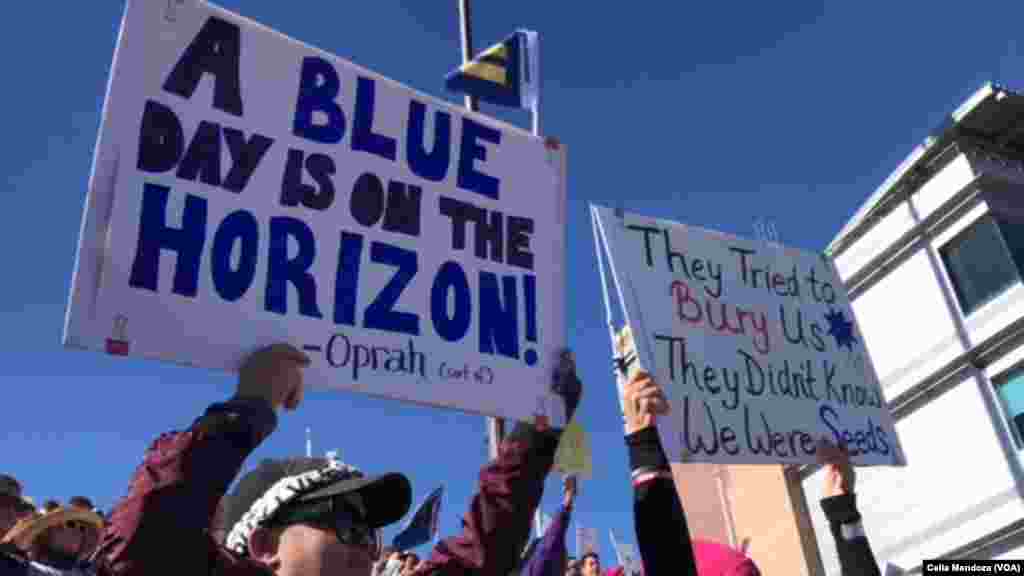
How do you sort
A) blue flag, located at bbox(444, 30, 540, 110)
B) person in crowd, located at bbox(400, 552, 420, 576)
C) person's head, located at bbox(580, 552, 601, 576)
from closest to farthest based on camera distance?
Result: blue flag, located at bbox(444, 30, 540, 110) < person in crowd, located at bbox(400, 552, 420, 576) < person's head, located at bbox(580, 552, 601, 576)

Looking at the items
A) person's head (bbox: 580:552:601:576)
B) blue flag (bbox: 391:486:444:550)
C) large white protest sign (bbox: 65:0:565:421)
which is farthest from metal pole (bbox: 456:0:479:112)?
blue flag (bbox: 391:486:444:550)

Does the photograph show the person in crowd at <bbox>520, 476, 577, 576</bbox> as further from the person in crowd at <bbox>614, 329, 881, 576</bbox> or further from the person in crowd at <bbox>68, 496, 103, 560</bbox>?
the person in crowd at <bbox>68, 496, 103, 560</bbox>

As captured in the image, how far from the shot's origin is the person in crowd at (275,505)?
5.46 feet

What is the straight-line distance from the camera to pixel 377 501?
84.7 inches

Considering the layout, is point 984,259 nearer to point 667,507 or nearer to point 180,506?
point 667,507

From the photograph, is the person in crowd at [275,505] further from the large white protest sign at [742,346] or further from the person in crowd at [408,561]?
the person in crowd at [408,561]

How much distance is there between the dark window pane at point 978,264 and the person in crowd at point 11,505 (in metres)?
15.4

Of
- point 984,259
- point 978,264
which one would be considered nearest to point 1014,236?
point 984,259

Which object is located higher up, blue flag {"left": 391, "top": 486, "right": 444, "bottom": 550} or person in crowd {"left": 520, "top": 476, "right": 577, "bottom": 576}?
blue flag {"left": 391, "top": 486, "right": 444, "bottom": 550}

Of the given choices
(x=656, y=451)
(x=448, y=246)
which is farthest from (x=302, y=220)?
(x=656, y=451)

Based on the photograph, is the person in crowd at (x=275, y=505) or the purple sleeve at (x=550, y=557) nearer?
the person in crowd at (x=275, y=505)

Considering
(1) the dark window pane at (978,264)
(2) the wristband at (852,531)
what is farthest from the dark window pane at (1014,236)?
(2) the wristband at (852,531)

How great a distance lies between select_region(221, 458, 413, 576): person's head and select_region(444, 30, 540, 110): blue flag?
2555 mm

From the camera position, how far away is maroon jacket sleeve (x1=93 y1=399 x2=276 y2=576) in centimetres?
162
